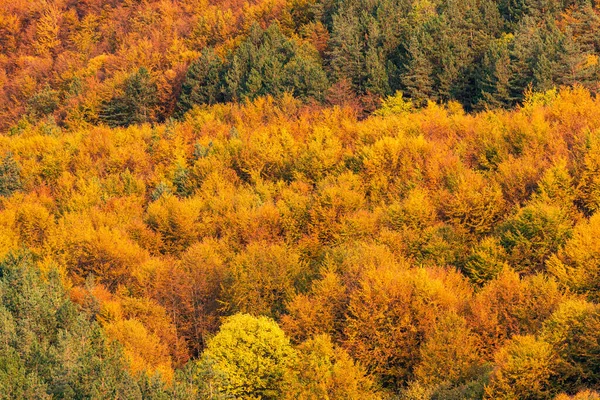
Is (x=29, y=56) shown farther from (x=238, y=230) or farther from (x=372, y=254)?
(x=372, y=254)

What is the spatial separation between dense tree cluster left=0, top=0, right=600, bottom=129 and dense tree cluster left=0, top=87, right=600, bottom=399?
2317 mm

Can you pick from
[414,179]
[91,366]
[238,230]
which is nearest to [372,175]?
[414,179]

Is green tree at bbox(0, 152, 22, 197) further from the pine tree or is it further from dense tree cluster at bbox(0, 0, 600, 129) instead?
the pine tree

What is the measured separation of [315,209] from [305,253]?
6.07m

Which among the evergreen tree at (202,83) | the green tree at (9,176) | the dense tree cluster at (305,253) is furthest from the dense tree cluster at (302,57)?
the green tree at (9,176)

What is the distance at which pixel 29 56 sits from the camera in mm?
176500

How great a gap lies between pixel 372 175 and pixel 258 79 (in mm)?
29008

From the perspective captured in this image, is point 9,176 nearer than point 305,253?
No

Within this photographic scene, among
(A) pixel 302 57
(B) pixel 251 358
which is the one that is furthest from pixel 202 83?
(B) pixel 251 358

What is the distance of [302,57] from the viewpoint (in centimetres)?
11944

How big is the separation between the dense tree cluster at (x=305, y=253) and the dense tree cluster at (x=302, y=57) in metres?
2.32

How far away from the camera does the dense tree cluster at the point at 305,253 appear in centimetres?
5409

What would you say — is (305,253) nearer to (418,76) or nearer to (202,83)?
(418,76)

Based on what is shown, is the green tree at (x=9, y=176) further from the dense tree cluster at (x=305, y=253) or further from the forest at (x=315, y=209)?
the forest at (x=315, y=209)
